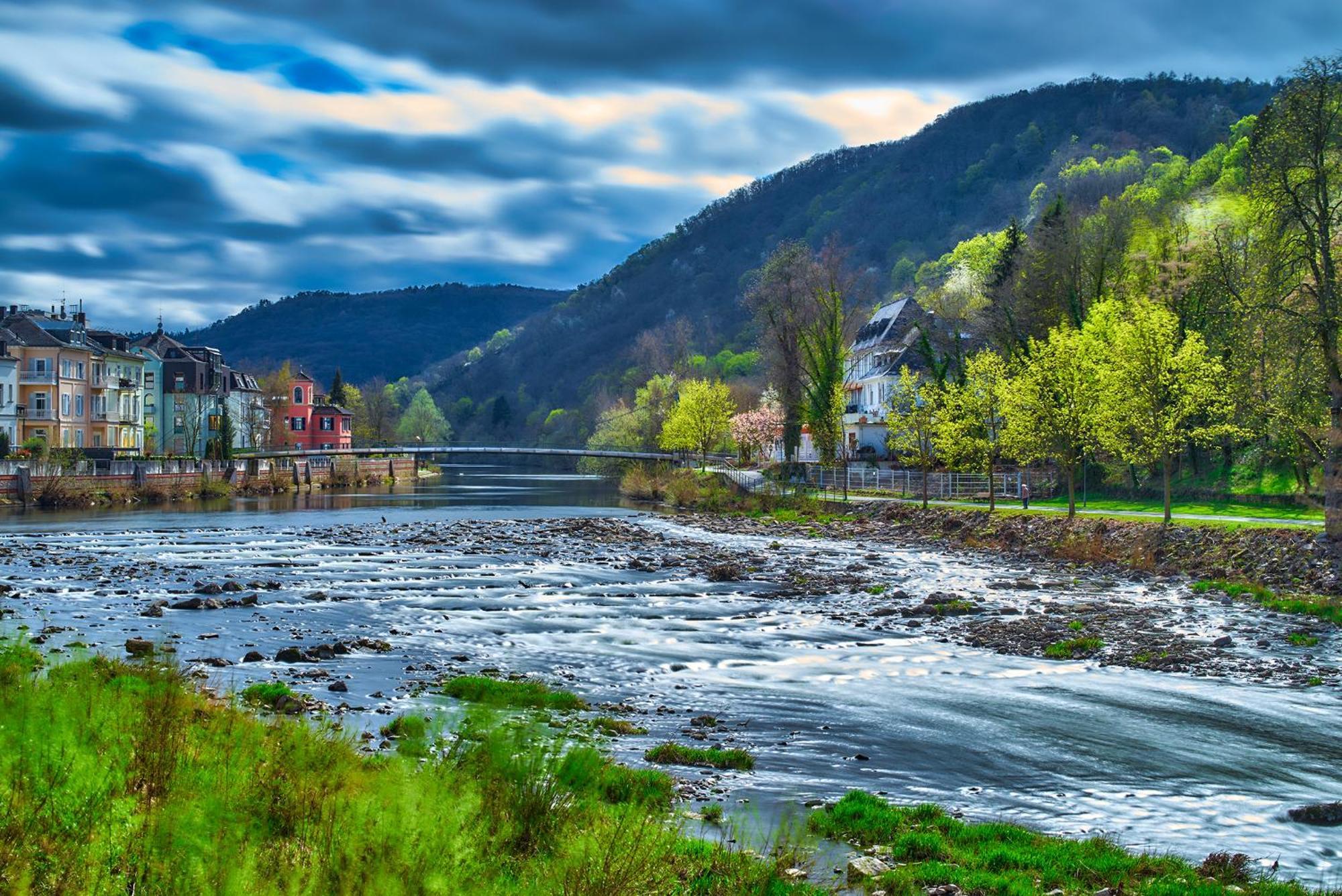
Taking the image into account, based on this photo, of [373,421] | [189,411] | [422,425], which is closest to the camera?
[189,411]

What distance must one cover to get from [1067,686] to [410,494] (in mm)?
86191

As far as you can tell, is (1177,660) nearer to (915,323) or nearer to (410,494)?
(915,323)

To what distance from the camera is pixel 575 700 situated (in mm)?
16953

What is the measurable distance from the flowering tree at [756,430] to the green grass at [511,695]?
3480 inches

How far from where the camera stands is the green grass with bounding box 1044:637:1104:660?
22953mm

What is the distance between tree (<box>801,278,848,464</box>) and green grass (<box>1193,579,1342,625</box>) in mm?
43755

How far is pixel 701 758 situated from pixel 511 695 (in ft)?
12.7

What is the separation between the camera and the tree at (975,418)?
2239 inches

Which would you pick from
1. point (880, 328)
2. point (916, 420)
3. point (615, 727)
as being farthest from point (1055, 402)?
point (880, 328)

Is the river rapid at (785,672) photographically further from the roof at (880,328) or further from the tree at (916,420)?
the roof at (880,328)

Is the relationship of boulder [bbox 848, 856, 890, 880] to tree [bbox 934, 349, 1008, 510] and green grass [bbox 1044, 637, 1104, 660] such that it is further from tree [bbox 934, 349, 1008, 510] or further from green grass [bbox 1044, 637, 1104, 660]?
tree [bbox 934, 349, 1008, 510]

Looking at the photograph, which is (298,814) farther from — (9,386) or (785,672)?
(9,386)

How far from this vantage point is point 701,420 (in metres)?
103

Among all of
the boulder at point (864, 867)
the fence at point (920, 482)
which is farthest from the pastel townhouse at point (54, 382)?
the boulder at point (864, 867)
